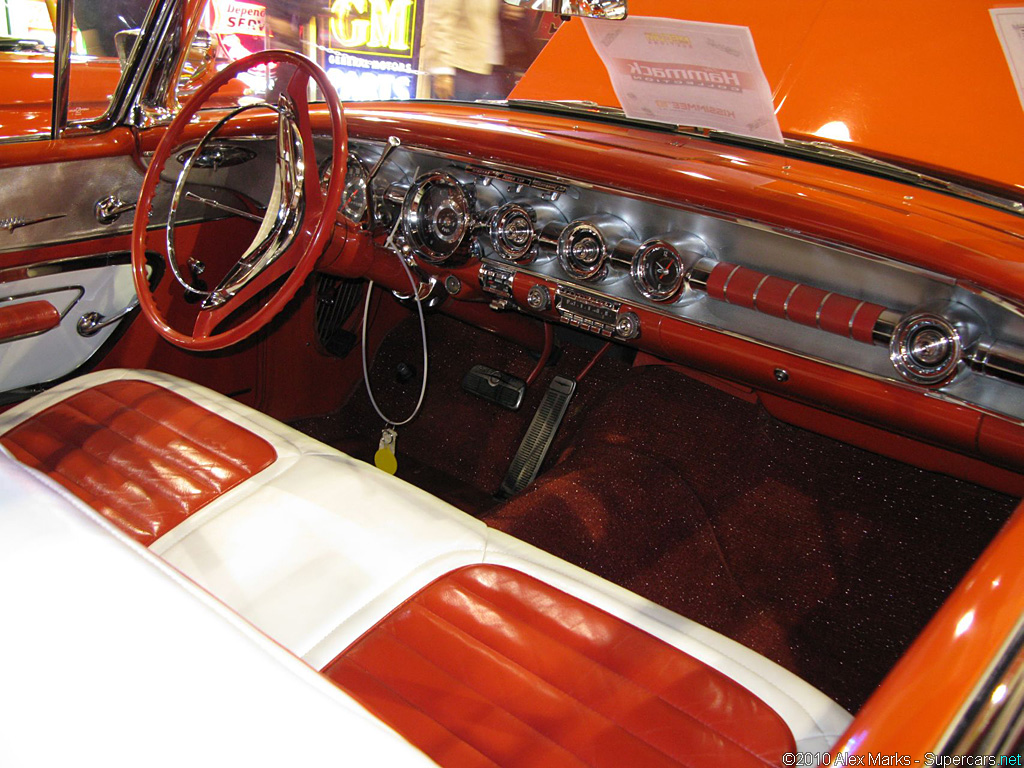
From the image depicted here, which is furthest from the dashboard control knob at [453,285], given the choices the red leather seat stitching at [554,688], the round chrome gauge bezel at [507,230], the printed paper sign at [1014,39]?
the printed paper sign at [1014,39]

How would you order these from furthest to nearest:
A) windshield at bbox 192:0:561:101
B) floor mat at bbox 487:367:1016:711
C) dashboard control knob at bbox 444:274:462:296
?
windshield at bbox 192:0:561:101 < dashboard control knob at bbox 444:274:462:296 < floor mat at bbox 487:367:1016:711

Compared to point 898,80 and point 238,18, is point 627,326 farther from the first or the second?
point 238,18

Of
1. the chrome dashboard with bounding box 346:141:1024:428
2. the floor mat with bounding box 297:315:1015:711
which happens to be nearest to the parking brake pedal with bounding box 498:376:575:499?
the floor mat with bounding box 297:315:1015:711

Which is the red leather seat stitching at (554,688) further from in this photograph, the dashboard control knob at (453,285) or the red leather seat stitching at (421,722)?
the dashboard control knob at (453,285)

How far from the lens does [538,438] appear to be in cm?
229

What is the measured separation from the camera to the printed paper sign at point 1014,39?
1.14 m

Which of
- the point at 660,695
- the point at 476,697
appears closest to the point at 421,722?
the point at 476,697

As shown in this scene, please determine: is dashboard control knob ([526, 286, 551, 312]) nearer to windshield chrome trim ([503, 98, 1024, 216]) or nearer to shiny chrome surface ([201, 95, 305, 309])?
windshield chrome trim ([503, 98, 1024, 216])

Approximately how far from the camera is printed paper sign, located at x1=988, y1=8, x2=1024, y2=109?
1138 mm

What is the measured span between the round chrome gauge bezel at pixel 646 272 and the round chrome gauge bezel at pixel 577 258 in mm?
72

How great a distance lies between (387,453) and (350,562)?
1.24 metres

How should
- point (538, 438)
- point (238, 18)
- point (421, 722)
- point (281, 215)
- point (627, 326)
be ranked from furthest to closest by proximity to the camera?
point (238, 18) → point (538, 438) → point (627, 326) → point (281, 215) → point (421, 722)

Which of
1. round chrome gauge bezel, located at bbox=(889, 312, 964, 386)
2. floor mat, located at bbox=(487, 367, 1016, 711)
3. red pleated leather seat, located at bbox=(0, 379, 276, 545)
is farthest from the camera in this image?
floor mat, located at bbox=(487, 367, 1016, 711)

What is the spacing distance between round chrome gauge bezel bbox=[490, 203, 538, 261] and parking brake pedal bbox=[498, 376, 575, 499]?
72cm
